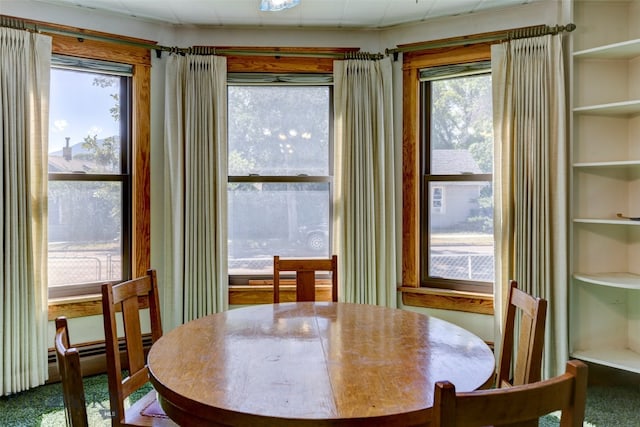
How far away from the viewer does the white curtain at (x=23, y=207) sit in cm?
267

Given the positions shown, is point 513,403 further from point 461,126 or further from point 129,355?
point 461,126

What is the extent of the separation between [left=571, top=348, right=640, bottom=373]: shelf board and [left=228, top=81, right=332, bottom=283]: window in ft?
5.96

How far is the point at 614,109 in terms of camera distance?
2.72 metres

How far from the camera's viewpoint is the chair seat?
5.28ft

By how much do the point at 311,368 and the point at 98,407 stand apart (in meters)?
1.81

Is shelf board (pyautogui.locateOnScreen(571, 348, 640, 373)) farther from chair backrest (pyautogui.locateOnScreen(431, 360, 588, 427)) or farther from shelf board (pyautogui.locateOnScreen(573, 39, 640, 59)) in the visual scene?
chair backrest (pyautogui.locateOnScreen(431, 360, 588, 427))

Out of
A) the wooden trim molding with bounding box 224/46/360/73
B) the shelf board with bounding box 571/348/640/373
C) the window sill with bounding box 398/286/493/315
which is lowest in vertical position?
the shelf board with bounding box 571/348/640/373

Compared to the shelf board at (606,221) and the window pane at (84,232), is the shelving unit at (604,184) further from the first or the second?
the window pane at (84,232)

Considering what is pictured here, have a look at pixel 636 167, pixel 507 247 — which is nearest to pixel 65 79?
pixel 507 247

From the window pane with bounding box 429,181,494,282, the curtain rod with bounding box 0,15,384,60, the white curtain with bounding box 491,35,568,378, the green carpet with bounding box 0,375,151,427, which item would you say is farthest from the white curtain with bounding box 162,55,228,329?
the white curtain with bounding box 491,35,568,378

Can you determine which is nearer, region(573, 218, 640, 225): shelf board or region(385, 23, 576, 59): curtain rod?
region(573, 218, 640, 225): shelf board

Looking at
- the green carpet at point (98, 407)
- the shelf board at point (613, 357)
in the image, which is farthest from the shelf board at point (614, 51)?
the green carpet at point (98, 407)

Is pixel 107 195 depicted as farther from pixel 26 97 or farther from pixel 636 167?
pixel 636 167

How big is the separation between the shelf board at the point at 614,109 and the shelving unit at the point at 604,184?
0.5 inches
